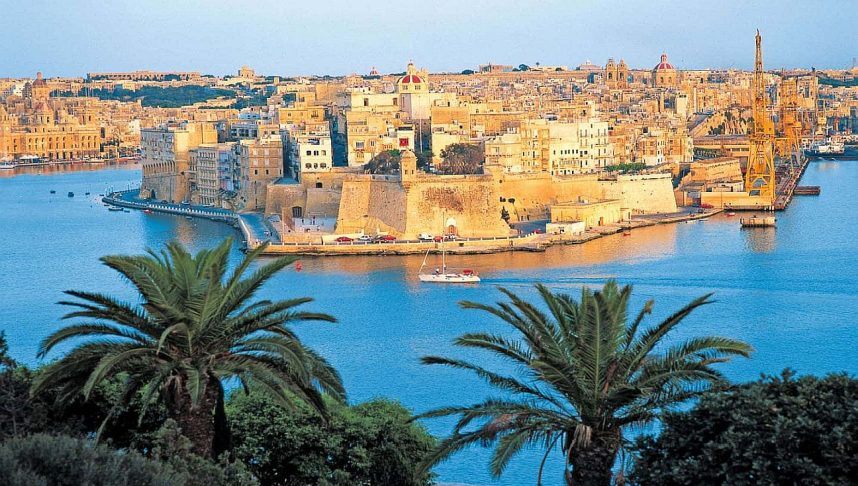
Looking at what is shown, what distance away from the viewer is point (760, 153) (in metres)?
29.3

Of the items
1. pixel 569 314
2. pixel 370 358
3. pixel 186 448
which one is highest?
pixel 569 314

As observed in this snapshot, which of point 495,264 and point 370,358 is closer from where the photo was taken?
point 370,358

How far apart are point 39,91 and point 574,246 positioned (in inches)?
1925

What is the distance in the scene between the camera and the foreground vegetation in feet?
15.6

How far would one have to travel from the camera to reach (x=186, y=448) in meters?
5.19

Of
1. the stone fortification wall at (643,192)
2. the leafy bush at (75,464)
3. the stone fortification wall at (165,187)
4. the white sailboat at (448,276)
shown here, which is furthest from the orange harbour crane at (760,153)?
the leafy bush at (75,464)

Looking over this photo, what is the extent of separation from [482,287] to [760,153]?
1439cm

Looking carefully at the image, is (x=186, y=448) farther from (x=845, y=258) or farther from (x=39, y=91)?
(x=39, y=91)

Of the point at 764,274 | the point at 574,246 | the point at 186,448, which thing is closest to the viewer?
the point at 186,448

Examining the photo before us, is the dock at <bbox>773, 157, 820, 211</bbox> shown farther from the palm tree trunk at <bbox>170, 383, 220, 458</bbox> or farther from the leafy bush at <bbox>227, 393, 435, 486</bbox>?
the palm tree trunk at <bbox>170, 383, 220, 458</bbox>

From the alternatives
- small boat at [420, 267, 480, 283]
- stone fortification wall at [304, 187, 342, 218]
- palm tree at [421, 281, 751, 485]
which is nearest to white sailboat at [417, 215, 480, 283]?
small boat at [420, 267, 480, 283]

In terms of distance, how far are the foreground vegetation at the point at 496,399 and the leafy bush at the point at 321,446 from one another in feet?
1.33

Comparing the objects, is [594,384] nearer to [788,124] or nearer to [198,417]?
[198,417]

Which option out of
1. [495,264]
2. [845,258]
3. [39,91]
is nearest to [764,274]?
[845,258]
